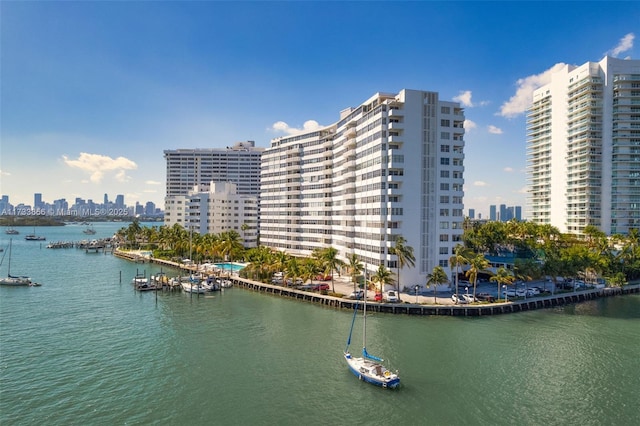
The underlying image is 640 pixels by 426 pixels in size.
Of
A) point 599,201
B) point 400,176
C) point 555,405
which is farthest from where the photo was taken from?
point 599,201

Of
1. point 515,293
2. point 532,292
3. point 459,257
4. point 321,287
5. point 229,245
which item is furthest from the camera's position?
point 229,245

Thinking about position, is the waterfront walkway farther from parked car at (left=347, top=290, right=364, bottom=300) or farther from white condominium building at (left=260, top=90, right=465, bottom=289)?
white condominium building at (left=260, top=90, right=465, bottom=289)

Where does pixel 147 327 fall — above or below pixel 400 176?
below

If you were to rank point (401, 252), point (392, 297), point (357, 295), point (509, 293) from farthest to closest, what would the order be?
point (509, 293)
point (401, 252)
point (357, 295)
point (392, 297)

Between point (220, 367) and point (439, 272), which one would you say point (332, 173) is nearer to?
point (439, 272)

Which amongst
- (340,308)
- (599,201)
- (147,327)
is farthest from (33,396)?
(599,201)

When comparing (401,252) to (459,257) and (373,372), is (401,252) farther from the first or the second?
(373,372)

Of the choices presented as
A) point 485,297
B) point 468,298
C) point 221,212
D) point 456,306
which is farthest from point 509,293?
point 221,212

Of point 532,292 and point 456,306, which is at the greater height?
point 532,292
